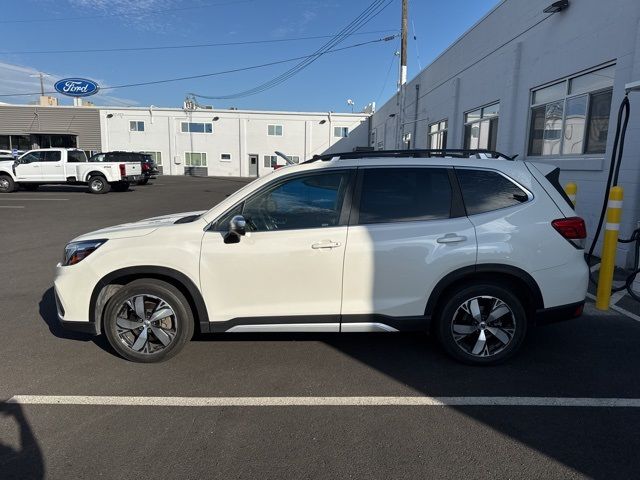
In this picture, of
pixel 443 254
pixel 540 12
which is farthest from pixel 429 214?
pixel 540 12

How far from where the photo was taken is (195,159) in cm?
4538

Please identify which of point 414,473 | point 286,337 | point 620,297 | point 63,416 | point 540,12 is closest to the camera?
point 414,473

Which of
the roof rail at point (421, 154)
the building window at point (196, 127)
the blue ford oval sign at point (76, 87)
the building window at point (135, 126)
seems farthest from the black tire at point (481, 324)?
the blue ford oval sign at point (76, 87)

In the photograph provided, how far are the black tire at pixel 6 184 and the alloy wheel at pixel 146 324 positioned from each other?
22.7 metres

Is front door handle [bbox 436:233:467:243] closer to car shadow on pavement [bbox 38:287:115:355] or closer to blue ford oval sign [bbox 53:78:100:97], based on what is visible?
car shadow on pavement [bbox 38:287:115:355]

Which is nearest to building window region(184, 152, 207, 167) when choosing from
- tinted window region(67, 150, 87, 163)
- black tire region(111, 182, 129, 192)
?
black tire region(111, 182, 129, 192)

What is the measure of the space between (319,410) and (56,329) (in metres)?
3.16

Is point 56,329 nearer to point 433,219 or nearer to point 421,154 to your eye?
point 433,219

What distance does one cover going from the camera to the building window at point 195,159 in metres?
45.2

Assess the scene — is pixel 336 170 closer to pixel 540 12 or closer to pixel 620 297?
pixel 620 297

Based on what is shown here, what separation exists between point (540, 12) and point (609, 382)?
8.78 meters

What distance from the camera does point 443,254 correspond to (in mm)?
3590

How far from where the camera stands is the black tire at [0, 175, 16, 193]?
21547 mm

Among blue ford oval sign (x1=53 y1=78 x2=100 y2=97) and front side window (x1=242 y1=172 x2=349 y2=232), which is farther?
blue ford oval sign (x1=53 y1=78 x2=100 y2=97)
